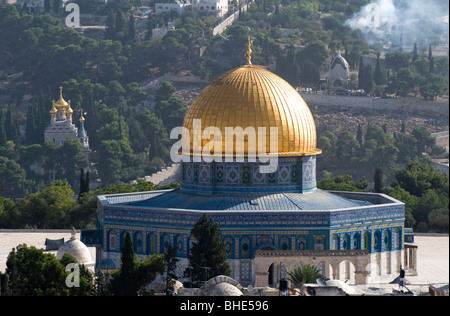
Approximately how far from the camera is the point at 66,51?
431 feet

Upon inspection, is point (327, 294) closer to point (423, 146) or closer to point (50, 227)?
point (50, 227)

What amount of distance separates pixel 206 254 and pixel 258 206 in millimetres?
4018

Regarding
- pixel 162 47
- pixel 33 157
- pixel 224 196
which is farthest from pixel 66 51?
pixel 224 196

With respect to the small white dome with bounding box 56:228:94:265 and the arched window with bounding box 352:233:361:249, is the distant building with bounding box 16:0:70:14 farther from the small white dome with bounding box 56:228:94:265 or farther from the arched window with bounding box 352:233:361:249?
the arched window with bounding box 352:233:361:249

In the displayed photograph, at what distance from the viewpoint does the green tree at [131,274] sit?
4147 centimetres

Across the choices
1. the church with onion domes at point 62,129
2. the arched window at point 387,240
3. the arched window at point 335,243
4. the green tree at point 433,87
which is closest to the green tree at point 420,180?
the arched window at point 387,240

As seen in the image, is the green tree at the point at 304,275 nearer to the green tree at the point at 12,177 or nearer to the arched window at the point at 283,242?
the arched window at the point at 283,242

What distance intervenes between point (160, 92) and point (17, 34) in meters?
25.1

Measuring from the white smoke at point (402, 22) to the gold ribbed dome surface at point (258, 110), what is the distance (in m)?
61.3

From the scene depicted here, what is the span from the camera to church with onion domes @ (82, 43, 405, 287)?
Result: 4722 cm

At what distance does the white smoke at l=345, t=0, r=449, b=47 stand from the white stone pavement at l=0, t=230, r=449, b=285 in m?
58.0

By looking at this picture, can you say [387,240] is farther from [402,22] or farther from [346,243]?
[402,22]

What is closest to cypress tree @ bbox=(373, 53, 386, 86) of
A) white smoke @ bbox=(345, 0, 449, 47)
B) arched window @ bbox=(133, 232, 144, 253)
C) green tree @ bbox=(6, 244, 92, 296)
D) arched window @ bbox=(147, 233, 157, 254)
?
white smoke @ bbox=(345, 0, 449, 47)

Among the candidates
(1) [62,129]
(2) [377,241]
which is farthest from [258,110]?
(1) [62,129]
